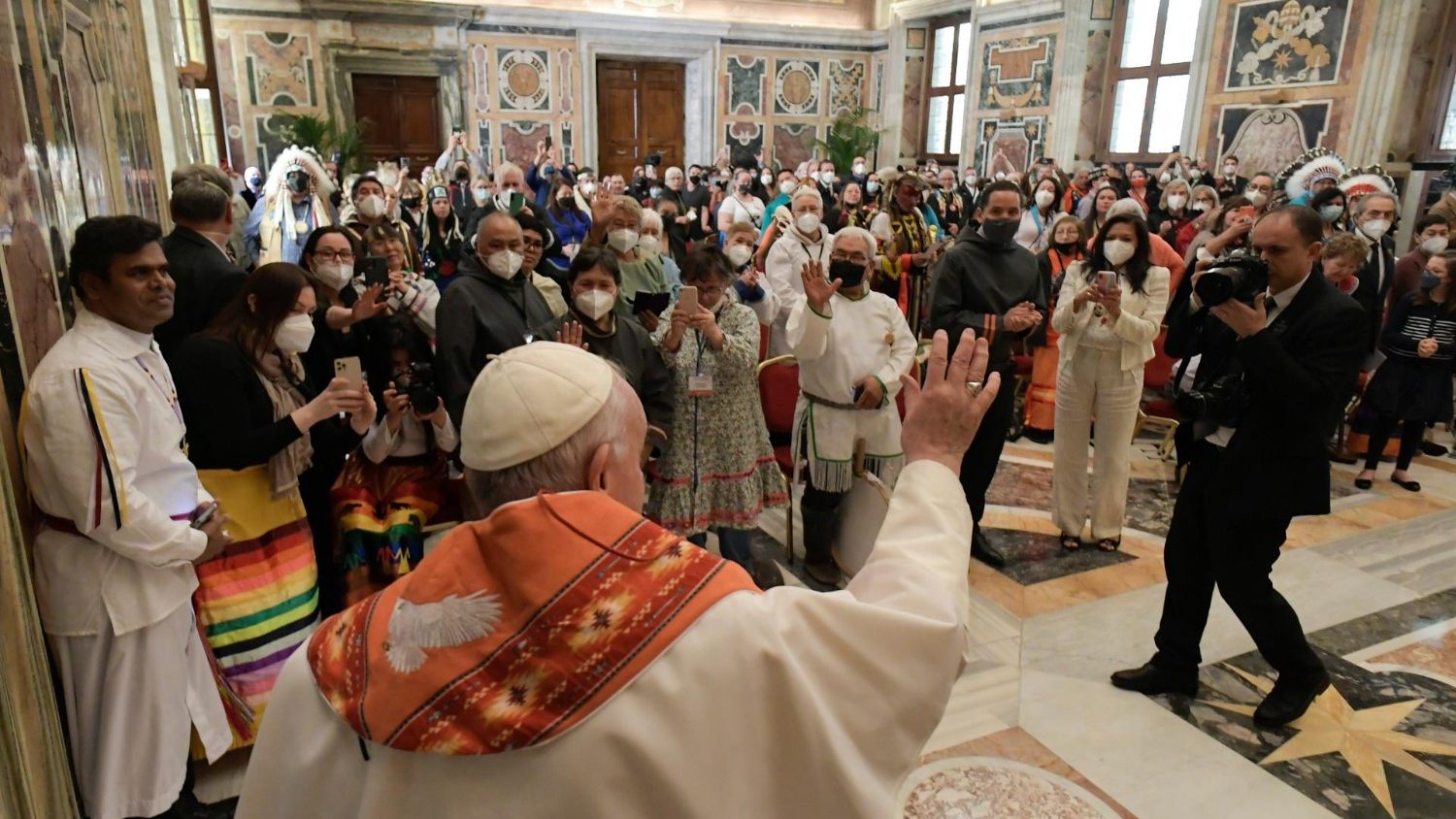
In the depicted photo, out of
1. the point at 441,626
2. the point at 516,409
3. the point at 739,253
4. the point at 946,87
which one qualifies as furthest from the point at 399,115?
the point at 441,626

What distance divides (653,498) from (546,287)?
1118mm

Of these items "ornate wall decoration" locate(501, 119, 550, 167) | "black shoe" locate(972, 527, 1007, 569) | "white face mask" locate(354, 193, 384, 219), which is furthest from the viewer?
"ornate wall decoration" locate(501, 119, 550, 167)

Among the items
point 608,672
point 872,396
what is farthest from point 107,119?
point 608,672

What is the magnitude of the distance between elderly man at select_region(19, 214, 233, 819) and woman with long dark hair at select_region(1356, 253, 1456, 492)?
6306 mm

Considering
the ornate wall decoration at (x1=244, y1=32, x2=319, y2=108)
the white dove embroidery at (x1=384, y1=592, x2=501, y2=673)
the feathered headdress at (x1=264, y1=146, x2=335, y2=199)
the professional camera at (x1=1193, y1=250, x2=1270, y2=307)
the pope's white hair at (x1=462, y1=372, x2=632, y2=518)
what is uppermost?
the ornate wall decoration at (x1=244, y1=32, x2=319, y2=108)

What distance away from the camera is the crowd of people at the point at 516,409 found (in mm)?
2105

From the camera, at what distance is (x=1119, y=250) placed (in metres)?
3.99

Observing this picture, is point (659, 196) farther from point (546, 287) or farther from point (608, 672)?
point (608, 672)

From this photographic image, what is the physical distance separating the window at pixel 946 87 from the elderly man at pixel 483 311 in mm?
14405

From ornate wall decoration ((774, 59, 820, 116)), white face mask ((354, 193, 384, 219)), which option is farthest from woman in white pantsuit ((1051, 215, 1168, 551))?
ornate wall decoration ((774, 59, 820, 116))

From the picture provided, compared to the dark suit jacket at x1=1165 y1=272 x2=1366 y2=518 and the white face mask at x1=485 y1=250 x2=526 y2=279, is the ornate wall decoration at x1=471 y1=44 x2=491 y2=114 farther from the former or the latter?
the dark suit jacket at x1=1165 y1=272 x2=1366 y2=518

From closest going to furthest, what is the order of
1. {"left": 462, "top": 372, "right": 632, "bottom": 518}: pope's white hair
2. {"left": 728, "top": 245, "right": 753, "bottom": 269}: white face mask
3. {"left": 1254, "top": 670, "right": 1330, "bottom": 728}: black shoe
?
1. {"left": 462, "top": 372, "right": 632, "bottom": 518}: pope's white hair
2. {"left": 1254, "top": 670, "right": 1330, "bottom": 728}: black shoe
3. {"left": 728, "top": 245, "right": 753, "bottom": 269}: white face mask

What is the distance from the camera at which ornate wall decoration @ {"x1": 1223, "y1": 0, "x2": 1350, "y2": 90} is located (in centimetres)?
1039

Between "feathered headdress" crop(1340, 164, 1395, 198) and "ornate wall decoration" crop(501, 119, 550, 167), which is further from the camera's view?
"ornate wall decoration" crop(501, 119, 550, 167)
